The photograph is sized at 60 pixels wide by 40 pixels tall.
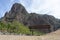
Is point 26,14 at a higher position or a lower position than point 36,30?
higher

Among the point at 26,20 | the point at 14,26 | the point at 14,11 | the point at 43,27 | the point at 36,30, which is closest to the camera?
the point at 43,27

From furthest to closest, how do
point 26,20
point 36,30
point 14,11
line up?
point 14,11 < point 26,20 < point 36,30

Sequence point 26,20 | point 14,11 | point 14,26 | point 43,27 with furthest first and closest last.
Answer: point 14,11
point 26,20
point 14,26
point 43,27

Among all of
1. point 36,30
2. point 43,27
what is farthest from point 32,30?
point 43,27

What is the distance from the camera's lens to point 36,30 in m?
30.1

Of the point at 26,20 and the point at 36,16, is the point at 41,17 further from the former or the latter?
the point at 26,20

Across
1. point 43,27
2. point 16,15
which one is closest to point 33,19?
point 16,15

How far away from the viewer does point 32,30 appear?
3044 centimetres

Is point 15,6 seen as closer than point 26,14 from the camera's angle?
No

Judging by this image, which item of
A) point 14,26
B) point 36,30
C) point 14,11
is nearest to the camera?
point 36,30

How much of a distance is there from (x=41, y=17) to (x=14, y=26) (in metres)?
26.2

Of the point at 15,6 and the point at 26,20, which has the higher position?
the point at 15,6

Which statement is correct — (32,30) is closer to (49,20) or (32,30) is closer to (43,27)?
(43,27)

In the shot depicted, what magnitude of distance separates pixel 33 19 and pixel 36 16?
4.28ft
